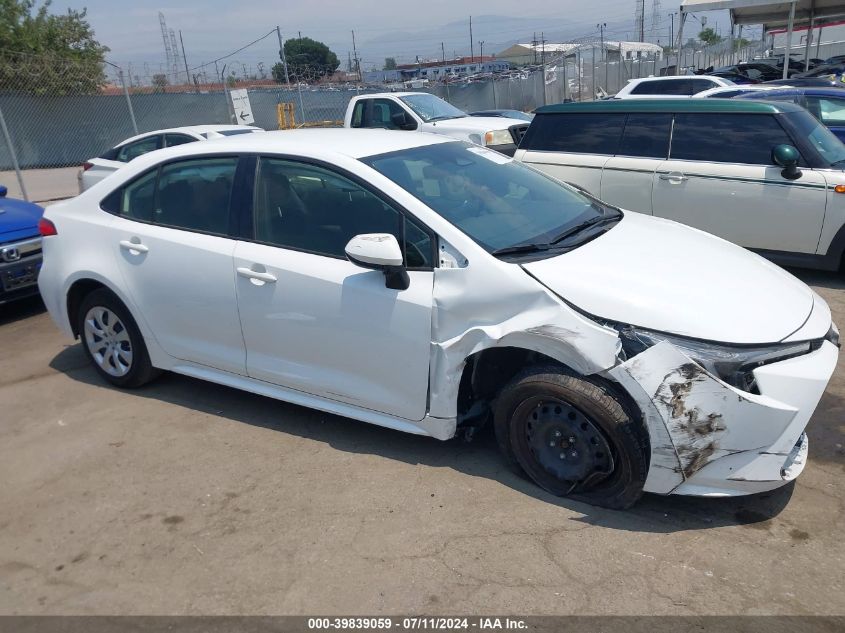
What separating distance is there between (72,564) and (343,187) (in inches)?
90.0

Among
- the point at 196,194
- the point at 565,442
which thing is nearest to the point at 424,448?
the point at 565,442

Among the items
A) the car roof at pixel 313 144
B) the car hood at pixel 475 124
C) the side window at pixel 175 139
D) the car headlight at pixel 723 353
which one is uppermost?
the car roof at pixel 313 144

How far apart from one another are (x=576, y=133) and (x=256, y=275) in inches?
193

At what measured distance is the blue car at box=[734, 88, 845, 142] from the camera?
29.3 ft

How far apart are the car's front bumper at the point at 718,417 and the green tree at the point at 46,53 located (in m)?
22.4

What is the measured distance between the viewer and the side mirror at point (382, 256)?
3527mm

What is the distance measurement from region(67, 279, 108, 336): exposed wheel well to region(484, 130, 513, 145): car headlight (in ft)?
27.1

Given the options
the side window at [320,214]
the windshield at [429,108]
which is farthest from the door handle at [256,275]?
the windshield at [429,108]

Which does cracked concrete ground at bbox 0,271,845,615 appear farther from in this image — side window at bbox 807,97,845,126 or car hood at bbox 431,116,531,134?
car hood at bbox 431,116,531,134

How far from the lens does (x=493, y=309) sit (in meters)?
3.47

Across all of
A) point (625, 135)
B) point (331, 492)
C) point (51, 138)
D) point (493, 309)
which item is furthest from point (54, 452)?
point (51, 138)

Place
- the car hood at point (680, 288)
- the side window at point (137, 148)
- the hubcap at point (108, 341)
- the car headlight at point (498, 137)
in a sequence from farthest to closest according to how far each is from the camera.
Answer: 1. the car headlight at point (498, 137)
2. the side window at point (137, 148)
3. the hubcap at point (108, 341)
4. the car hood at point (680, 288)

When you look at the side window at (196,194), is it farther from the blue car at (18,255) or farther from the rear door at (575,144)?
the rear door at (575,144)

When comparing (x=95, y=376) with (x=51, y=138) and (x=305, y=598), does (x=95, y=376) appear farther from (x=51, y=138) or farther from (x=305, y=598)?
(x=51, y=138)
